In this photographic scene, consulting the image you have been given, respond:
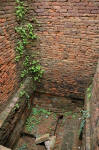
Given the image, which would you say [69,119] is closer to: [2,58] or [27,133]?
[27,133]

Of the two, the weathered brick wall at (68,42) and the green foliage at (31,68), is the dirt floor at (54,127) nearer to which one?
the weathered brick wall at (68,42)

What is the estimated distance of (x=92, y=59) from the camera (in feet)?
11.5

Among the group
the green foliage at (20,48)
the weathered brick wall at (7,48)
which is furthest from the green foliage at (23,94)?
the green foliage at (20,48)

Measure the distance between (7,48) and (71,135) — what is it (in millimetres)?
3045

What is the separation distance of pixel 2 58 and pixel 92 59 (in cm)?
233

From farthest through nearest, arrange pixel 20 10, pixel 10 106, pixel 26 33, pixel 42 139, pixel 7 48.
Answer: pixel 42 139
pixel 26 33
pixel 10 106
pixel 20 10
pixel 7 48

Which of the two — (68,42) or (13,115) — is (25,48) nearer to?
(68,42)

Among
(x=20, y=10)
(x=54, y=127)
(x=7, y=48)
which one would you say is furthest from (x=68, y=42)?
(x=54, y=127)

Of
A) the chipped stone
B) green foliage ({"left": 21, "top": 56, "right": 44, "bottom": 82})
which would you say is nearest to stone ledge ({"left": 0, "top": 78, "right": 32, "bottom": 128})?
A: green foliage ({"left": 21, "top": 56, "right": 44, "bottom": 82})

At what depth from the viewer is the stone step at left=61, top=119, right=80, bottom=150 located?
3575 millimetres

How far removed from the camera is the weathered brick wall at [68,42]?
3000 mm

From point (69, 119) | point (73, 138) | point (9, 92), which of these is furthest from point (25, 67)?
point (73, 138)

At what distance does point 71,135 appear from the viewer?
3.82 meters

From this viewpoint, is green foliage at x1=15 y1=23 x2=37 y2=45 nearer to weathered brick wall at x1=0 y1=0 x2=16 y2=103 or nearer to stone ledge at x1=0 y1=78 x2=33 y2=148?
weathered brick wall at x1=0 y1=0 x2=16 y2=103
